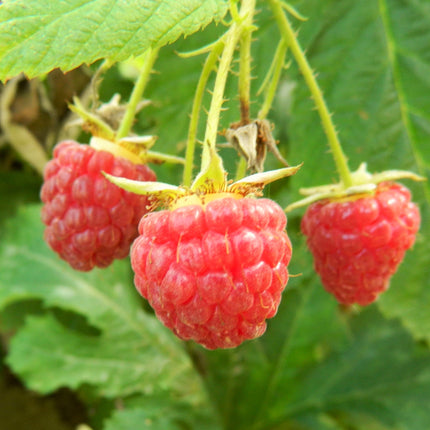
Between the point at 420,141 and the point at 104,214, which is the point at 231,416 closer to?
the point at 420,141

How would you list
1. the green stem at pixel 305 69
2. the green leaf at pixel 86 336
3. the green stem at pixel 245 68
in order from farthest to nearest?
the green leaf at pixel 86 336, the green stem at pixel 305 69, the green stem at pixel 245 68

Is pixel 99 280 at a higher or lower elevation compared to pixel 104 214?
lower

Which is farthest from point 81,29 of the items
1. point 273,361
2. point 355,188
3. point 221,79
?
point 273,361

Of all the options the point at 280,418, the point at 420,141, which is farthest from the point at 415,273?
the point at 280,418

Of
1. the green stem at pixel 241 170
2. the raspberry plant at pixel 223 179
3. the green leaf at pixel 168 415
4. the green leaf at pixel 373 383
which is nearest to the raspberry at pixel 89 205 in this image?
the raspberry plant at pixel 223 179

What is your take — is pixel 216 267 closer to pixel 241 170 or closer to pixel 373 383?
pixel 241 170

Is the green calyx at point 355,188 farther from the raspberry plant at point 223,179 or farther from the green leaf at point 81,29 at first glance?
the green leaf at point 81,29

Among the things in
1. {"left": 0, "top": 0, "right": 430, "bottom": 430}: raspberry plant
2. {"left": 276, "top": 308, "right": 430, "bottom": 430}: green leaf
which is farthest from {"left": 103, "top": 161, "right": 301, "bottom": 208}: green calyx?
{"left": 276, "top": 308, "right": 430, "bottom": 430}: green leaf
